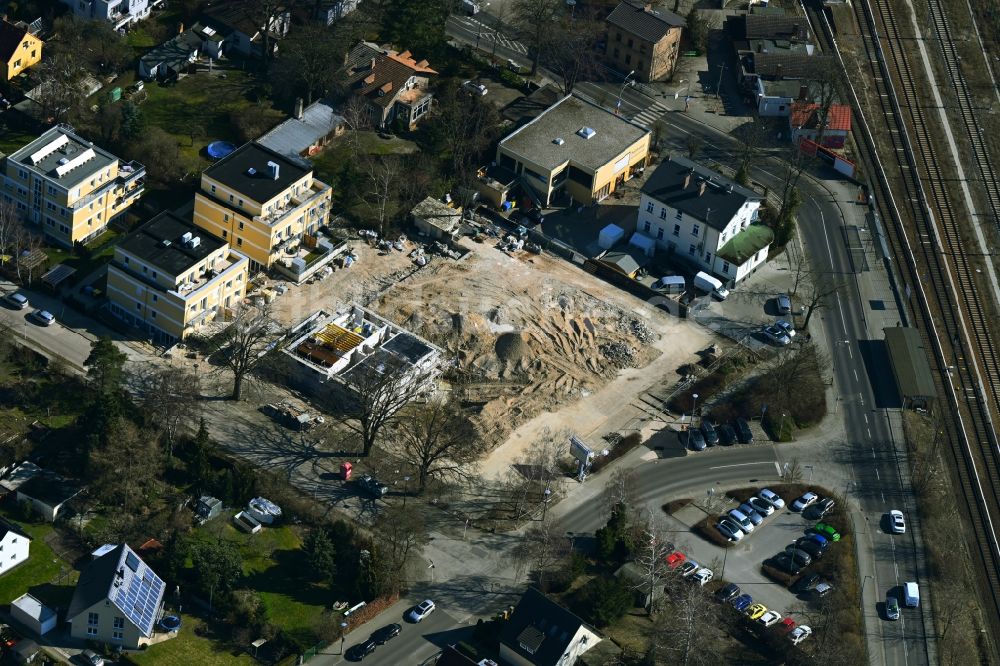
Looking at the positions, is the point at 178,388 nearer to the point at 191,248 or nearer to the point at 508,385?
the point at 191,248

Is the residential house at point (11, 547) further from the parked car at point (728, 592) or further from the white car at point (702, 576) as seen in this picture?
the parked car at point (728, 592)

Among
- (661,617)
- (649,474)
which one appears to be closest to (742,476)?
(649,474)

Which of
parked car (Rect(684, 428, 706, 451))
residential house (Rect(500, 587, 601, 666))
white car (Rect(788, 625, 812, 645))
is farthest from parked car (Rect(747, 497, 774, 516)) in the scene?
residential house (Rect(500, 587, 601, 666))

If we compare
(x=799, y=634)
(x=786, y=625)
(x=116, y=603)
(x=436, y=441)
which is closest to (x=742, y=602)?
(x=786, y=625)

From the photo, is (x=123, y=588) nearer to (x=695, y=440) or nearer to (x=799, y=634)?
(x=799, y=634)

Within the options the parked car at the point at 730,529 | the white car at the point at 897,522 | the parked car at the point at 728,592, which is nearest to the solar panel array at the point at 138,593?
the parked car at the point at 728,592
